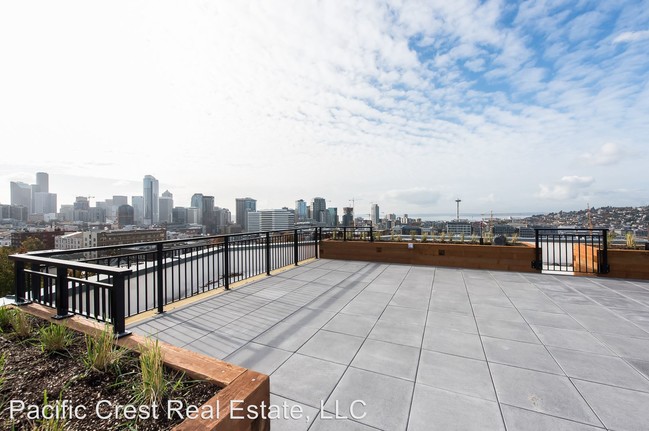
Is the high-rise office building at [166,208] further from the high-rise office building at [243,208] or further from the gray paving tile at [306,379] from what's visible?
the gray paving tile at [306,379]

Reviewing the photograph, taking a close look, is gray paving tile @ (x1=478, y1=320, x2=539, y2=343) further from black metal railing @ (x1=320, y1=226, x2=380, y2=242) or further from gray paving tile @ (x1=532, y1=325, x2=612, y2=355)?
black metal railing @ (x1=320, y1=226, x2=380, y2=242)

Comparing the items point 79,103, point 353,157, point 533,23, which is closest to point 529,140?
point 533,23

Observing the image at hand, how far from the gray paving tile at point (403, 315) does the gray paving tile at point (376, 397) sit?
126cm

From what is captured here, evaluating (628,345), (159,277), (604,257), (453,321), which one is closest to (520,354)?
(453,321)

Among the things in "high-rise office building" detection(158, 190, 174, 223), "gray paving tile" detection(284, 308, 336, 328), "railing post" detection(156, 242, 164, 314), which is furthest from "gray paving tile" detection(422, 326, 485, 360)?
"high-rise office building" detection(158, 190, 174, 223)

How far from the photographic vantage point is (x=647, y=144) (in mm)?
7047

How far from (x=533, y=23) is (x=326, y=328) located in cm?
772

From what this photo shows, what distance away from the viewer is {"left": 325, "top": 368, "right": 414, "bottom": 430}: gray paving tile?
5.57 feet

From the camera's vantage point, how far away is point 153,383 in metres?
1.40

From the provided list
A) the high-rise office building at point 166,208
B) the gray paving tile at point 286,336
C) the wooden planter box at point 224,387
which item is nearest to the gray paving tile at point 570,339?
the gray paving tile at point 286,336

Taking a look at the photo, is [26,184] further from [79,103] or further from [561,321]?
[561,321]

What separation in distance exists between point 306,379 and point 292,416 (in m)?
0.40

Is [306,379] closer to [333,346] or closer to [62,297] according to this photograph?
[333,346]

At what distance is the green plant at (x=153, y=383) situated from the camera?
4.51 feet
